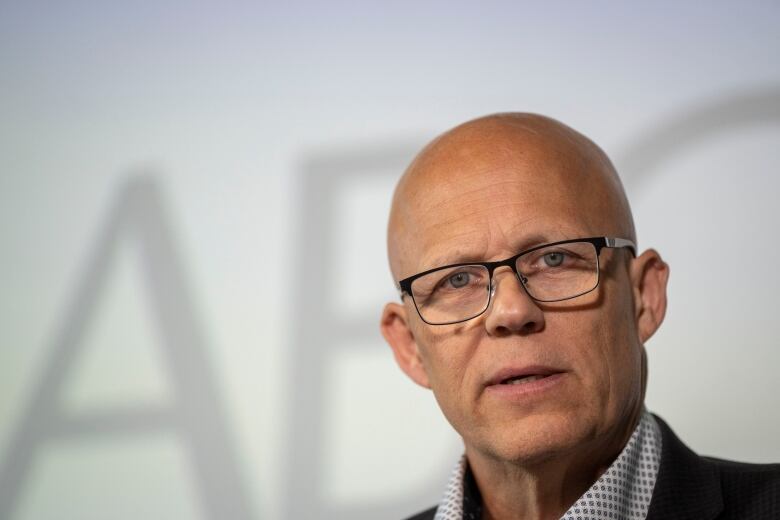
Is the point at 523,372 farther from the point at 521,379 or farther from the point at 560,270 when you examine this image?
the point at 560,270

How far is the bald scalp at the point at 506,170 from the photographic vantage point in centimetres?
194

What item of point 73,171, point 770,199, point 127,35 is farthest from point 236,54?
point 770,199

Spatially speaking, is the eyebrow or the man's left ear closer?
the eyebrow

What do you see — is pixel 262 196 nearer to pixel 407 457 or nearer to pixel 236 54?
pixel 236 54

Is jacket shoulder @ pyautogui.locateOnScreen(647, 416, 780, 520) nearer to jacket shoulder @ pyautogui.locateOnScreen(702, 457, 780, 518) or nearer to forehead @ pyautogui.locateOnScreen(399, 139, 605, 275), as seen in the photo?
jacket shoulder @ pyautogui.locateOnScreen(702, 457, 780, 518)

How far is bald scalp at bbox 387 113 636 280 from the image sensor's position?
6.38 ft

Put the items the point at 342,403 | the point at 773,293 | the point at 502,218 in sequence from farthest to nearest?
1. the point at 342,403
2. the point at 773,293
3. the point at 502,218

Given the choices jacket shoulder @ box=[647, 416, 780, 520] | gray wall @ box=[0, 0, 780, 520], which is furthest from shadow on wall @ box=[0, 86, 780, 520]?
jacket shoulder @ box=[647, 416, 780, 520]

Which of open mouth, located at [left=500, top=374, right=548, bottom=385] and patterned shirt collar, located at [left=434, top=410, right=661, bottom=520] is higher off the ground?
open mouth, located at [left=500, top=374, right=548, bottom=385]

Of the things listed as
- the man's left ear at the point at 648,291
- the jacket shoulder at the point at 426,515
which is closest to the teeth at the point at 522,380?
the man's left ear at the point at 648,291

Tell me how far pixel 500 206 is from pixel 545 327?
26 cm

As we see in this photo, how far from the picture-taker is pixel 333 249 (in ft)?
9.70

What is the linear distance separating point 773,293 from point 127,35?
2195mm

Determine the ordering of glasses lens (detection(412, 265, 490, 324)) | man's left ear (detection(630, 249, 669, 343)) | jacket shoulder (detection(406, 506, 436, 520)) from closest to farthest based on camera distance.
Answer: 1. glasses lens (detection(412, 265, 490, 324))
2. man's left ear (detection(630, 249, 669, 343))
3. jacket shoulder (detection(406, 506, 436, 520))
